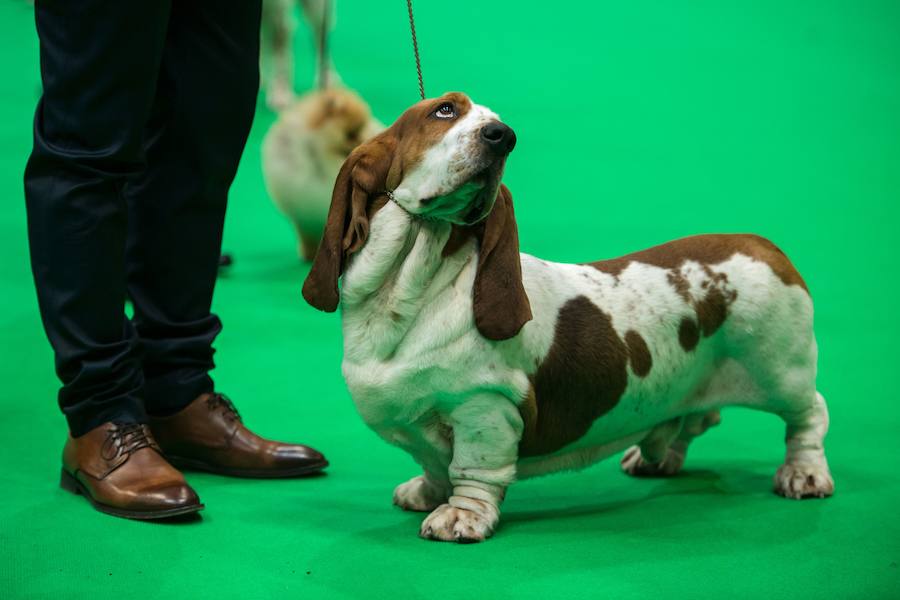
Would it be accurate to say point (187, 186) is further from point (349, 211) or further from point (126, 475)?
point (126, 475)

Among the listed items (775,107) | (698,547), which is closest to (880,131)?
(775,107)

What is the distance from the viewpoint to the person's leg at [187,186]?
2926mm

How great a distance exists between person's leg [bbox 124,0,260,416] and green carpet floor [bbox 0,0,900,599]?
37 cm

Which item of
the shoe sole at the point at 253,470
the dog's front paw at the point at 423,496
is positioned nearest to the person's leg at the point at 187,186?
the shoe sole at the point at 253,470

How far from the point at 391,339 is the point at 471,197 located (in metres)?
0.36

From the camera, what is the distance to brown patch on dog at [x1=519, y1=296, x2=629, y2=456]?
2.68 m

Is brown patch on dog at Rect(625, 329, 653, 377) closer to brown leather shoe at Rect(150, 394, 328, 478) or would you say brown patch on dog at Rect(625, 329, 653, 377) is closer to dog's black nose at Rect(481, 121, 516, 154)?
dog's black nose at Rect(481, 121, 516, 154)

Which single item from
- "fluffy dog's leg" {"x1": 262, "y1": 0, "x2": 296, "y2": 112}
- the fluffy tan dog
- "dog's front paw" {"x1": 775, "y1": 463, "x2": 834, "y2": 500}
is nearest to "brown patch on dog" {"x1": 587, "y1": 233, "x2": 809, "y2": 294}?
"dog's front paw" {"x1": 775, "y1": 463, "x2": 834, "y2": 500}

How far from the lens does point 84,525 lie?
8.67 feet

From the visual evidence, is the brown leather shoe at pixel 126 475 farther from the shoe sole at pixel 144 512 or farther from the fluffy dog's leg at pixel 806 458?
the fluffy dog's leg at pixel 806 458

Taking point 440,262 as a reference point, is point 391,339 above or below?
below

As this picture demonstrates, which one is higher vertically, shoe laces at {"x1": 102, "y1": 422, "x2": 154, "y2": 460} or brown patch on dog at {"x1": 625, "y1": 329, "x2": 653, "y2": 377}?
brown patch on dog at {"x1": 625, "y1": 329, "x2": 653, "y2": 377}

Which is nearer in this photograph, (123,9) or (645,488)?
(123,9)

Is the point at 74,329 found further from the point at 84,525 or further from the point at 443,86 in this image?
the point at 443,86
